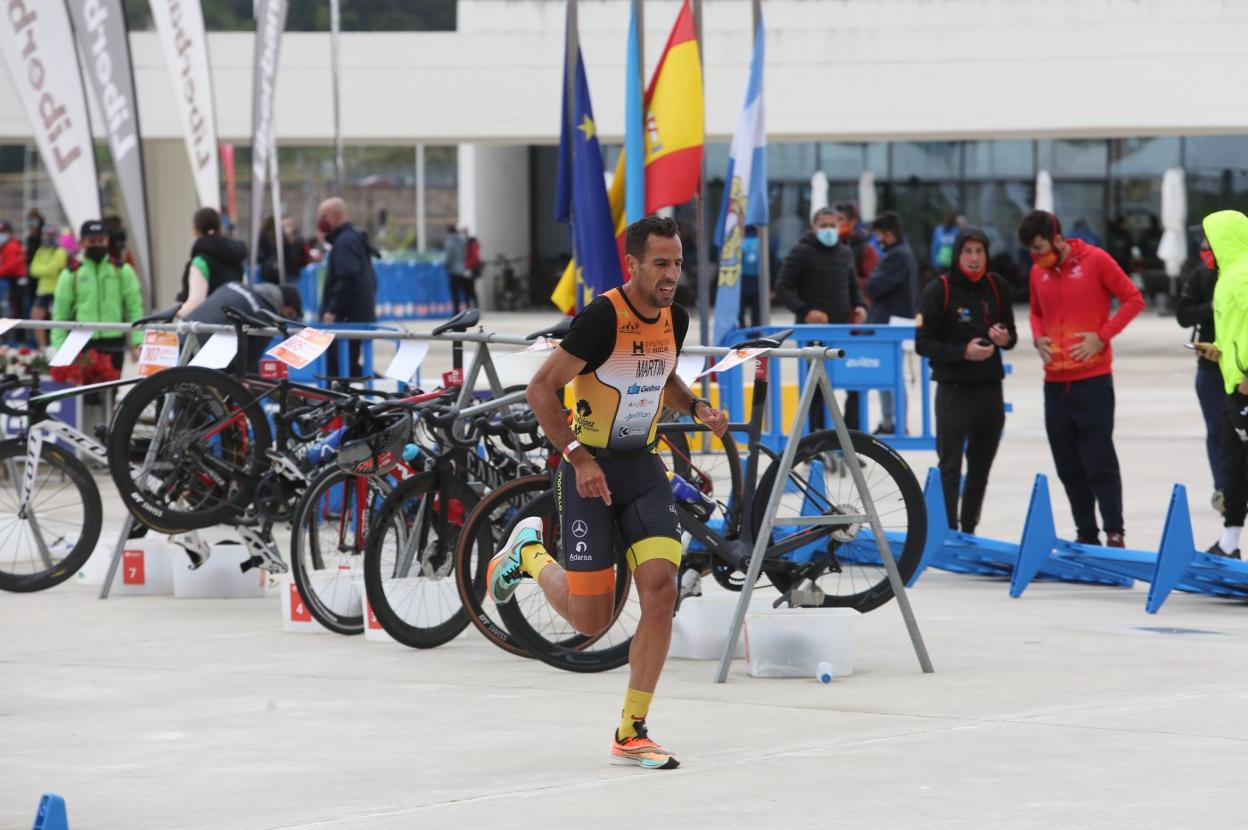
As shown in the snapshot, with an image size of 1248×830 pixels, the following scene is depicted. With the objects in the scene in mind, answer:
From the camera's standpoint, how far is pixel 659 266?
6.72 m

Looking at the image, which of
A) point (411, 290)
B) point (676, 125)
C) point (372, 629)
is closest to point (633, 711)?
point (372, 629)

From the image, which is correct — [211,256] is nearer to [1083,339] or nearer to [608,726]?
[1083,339]

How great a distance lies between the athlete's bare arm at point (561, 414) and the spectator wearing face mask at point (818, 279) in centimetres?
912

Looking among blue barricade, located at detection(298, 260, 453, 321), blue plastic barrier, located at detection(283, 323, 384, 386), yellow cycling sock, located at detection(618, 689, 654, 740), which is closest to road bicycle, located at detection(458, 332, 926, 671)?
yellow cycling sock, located at detection(618, 689, 654, 740)

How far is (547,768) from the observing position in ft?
21.7

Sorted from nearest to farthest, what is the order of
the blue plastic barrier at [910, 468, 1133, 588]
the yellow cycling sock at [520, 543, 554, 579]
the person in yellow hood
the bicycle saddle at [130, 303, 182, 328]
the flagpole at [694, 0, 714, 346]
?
the yellow cycling sock at [520, 543, 554, 579], the person in yellow hood, the blue plastic barrier at [910, 468, 1133, 588], the bicycle saddle at [130, 303, 182, 328], the flagpole at [694, 0, 714, 346]

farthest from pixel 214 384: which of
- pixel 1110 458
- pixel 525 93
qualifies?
pixel 525 93

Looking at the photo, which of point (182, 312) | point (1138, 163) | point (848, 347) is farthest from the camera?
point (1138, 163)

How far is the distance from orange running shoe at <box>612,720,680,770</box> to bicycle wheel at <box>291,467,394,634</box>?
297 centimetres

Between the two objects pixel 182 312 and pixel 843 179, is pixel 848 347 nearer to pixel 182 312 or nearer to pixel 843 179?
pixel 182 312

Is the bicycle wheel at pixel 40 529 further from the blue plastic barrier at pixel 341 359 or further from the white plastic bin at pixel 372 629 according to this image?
the blue plastic barrier at pixel 341 359

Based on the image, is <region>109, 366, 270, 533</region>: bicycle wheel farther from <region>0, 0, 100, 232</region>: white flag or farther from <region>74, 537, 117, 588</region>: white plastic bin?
<region>0, 0, 100, 232</region>: white flag

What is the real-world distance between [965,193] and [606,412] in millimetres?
39140

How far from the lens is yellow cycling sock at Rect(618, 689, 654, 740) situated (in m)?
6.61
